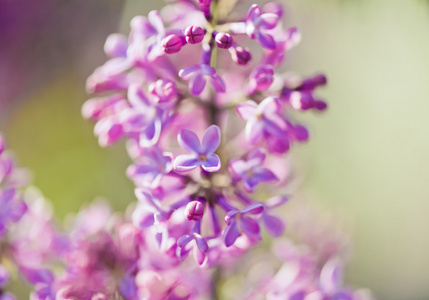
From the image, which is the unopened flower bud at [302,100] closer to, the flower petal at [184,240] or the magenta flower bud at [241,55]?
the magenta flower bud at [241,55]

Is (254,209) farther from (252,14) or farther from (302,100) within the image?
(252,14)

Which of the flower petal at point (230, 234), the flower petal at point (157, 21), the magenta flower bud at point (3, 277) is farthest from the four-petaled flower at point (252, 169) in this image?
the magenta flower bud at point (3, 277)

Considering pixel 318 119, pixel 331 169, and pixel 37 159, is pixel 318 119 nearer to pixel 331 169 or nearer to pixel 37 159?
pixel 331 169

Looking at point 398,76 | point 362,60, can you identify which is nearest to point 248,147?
point 398,76

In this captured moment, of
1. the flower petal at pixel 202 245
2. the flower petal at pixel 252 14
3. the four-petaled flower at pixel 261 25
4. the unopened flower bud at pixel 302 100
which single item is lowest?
the flower petal at pixel 202 245

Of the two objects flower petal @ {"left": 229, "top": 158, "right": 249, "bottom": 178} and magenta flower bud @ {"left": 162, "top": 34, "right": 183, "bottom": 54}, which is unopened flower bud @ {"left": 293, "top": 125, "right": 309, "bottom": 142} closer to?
flower petal @ {"left": 229, "top": 158, "right": 249, "bottom": 178}

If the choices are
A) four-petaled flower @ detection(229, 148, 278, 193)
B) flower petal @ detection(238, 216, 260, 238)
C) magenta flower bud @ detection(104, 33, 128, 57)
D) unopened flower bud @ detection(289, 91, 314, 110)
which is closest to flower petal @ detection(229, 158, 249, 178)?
four-petaled flower @ detection(229, 148, 278, 193)

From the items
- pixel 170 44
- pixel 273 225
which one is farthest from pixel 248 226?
pixel 170 44
